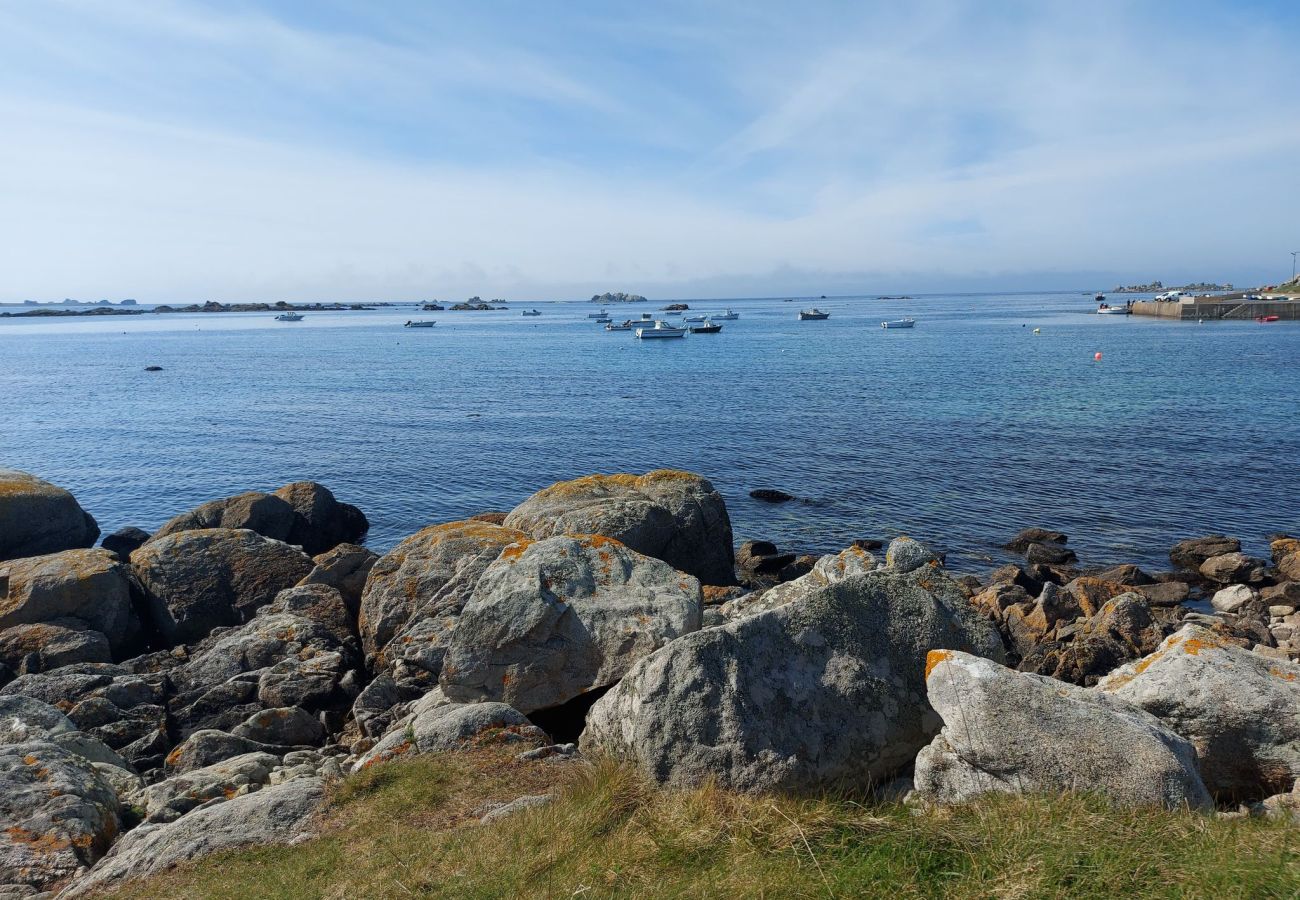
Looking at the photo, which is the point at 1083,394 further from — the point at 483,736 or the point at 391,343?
the point at 391,343

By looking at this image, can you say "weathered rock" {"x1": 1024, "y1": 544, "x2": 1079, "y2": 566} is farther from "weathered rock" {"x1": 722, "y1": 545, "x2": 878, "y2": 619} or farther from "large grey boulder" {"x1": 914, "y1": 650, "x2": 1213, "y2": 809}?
"large grey boulder" {"x1": 914, "y1": 650, "x2": 1213, "y2": 809}

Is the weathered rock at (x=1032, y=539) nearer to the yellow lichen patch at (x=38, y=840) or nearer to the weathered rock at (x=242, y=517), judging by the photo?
the weathered rock at (x=242, y=517)

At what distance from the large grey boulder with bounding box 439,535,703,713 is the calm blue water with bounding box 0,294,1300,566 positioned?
16.6 m

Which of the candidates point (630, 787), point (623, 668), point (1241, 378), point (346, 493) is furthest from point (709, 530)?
point (1241, 378)

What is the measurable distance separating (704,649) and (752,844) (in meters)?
1.76

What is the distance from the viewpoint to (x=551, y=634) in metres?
9.73

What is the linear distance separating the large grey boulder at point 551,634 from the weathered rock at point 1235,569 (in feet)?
62.1

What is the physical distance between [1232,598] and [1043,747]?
17.7 meters

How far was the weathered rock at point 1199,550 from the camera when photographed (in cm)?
2347

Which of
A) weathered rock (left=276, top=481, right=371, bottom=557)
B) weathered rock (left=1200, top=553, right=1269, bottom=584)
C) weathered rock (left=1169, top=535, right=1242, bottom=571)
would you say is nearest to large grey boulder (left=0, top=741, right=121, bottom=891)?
weathered rock (left=276, top=481, right=371, bottom=557)

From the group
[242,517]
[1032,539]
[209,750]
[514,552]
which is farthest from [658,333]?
[209,750]

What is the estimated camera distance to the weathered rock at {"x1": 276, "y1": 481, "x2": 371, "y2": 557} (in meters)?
26.5

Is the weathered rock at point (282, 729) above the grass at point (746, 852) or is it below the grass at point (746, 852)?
below

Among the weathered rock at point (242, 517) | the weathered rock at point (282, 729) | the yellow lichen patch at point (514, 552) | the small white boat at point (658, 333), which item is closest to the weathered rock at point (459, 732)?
the yellow lichen patch at point (514, 552)
